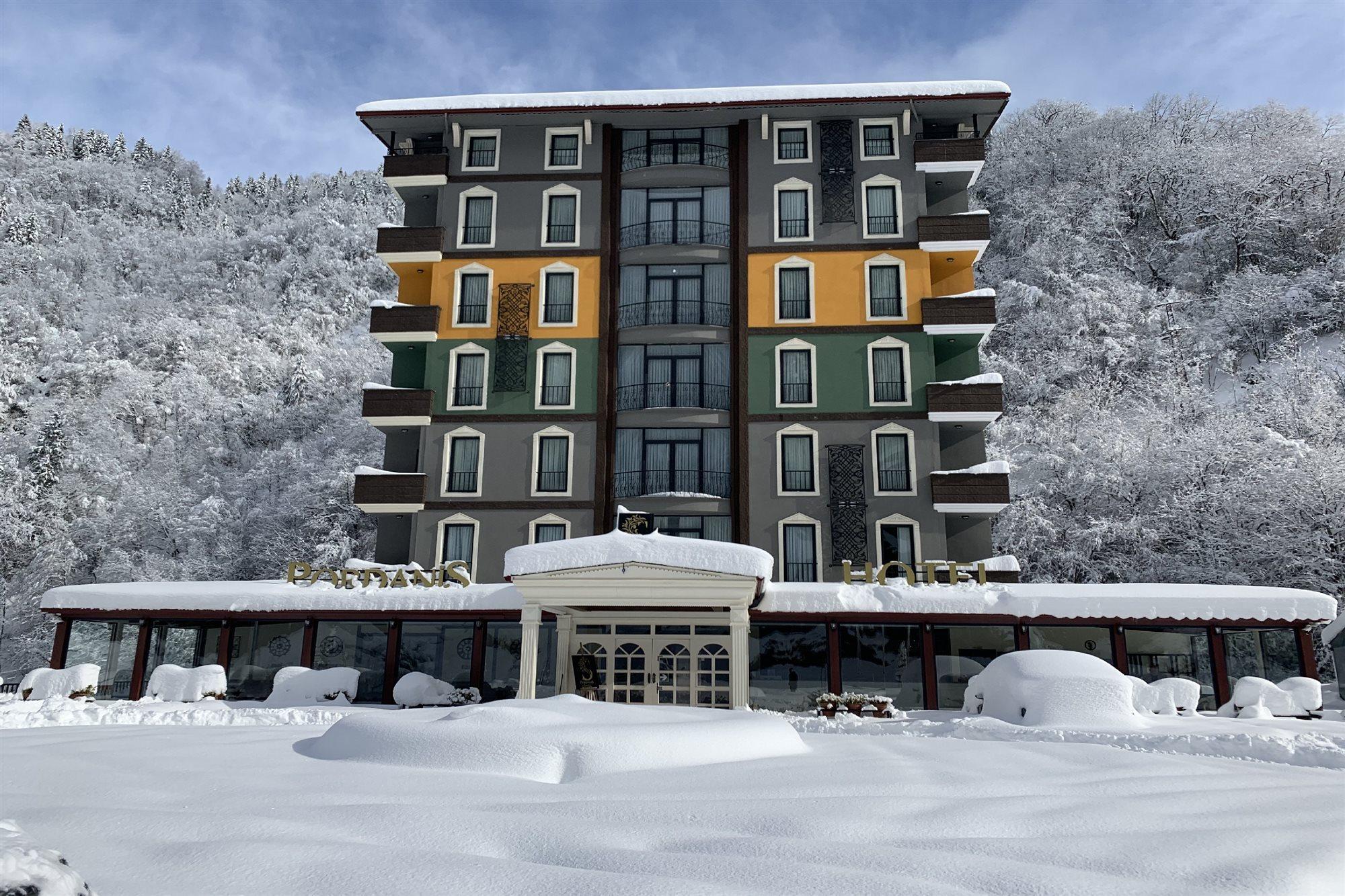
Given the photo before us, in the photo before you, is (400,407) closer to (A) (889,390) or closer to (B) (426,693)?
(B) (426,693)

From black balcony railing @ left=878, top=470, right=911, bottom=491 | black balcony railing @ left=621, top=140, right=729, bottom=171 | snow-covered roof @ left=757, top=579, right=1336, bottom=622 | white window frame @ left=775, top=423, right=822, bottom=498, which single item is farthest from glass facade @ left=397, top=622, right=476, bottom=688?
black balcony railing @ left=621, top=140, right=729, bottom=171

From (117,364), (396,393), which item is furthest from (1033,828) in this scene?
(117,364)

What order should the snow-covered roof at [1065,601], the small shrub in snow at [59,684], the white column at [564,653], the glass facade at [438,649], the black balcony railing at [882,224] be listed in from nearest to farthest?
the snow-covered roof at [1065,601], the white column at [564,653], the small shrub in snow at [59,684], the glass facade at [438,649], the black balcony railing at [882,224]

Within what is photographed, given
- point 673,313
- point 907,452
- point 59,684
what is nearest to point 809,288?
point 673,313

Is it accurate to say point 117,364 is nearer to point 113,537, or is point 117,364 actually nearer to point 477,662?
point 113,537

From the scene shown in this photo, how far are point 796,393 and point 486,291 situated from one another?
11.1 meters

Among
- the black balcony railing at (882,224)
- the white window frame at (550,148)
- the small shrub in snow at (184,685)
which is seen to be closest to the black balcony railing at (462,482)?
the small shrub in snow at (184,685)

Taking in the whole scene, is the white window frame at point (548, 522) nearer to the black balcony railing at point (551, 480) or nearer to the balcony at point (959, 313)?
the black balcony railing at point (551, 480)

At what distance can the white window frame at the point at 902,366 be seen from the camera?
29562 millimetres

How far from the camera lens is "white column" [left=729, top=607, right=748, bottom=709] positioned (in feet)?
65.8

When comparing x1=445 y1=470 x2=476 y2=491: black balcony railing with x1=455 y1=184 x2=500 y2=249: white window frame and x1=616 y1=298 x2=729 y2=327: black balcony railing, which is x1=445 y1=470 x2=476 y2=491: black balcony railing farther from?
x1=455 y1=184 x2=500 y2=249: white window frame

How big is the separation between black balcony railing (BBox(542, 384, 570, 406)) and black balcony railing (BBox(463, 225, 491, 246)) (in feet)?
19.2

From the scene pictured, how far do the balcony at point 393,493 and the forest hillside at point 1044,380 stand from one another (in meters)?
14.9

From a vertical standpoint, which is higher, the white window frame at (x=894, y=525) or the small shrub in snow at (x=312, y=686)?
the white window frame at (x=894, y=525)
